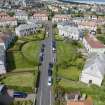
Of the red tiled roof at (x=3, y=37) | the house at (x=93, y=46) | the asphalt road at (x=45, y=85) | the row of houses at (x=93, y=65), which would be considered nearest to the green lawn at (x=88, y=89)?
the row of houses at (x=93, y=65)

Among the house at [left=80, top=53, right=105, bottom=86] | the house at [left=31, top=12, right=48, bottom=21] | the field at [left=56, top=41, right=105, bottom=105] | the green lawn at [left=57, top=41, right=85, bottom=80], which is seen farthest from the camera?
the house at [left=31, top=12, right=48, bottom=21]

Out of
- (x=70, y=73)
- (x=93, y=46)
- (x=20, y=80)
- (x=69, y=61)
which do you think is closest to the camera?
(x=20, y=80)

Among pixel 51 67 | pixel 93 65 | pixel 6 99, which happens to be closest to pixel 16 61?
pixel 51 67

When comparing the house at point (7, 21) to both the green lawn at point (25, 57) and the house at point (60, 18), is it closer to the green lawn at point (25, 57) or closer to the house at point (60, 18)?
the house at point (60, 18)

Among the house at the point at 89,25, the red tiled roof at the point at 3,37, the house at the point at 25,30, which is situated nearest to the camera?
the red tiled roof at the point at 3,37

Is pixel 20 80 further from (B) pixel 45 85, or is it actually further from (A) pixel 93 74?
(A) pixel 93 74

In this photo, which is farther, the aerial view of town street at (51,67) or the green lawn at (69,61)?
the green lawn at (69,61)

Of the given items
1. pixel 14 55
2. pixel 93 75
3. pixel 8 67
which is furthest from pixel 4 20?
pixel 93 75

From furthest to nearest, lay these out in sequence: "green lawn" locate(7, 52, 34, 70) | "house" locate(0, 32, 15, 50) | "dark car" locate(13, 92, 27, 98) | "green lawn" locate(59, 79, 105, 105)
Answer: "house" locate(0, 32, 15, 50)
"green lawn" locate(7, 52, 34, 70)
"green lawn" locate(59, 79, 105, 105)
"dark car" locate(13, 92, 27, 98)

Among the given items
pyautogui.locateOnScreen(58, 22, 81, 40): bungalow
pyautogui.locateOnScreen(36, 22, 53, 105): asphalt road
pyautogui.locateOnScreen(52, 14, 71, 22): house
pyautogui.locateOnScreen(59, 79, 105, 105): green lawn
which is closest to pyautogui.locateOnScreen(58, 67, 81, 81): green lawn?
pyautogui.locateOnScreen(59, 79, 105, 105): green lawn

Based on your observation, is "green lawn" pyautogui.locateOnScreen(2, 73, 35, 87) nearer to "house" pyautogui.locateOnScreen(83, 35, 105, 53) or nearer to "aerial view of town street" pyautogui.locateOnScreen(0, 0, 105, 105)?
"aerial view of town street" pyautogui.locateOnScreen(0, 0, 105, 105)

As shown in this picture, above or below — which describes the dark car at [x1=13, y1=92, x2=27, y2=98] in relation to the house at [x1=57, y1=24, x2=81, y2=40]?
below

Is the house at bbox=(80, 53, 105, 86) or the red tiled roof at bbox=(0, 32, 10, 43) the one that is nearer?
the house at bbox=(80, 53, 105, 86)
